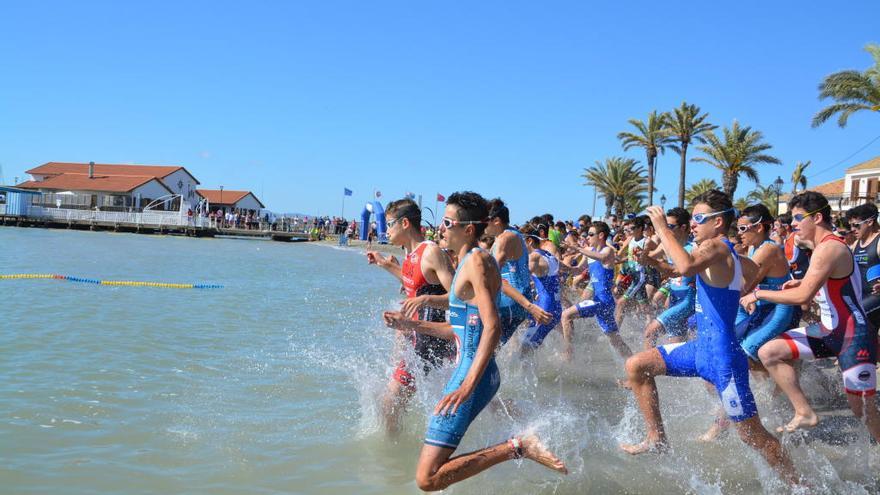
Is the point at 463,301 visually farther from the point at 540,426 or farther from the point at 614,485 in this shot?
the point at 614,485

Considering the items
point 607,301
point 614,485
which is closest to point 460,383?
point 614,485

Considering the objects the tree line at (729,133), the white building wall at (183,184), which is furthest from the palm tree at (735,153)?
the white building wall at (183,184)

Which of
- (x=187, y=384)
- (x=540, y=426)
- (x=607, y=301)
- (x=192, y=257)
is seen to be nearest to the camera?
(x=540, y=426)

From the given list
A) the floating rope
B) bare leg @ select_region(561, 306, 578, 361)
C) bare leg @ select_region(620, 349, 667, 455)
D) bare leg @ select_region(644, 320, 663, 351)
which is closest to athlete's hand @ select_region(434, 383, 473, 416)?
bare leg @ select_region(620, 349, 667, 455)

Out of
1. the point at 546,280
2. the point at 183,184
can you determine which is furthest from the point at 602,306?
the point at 183,184

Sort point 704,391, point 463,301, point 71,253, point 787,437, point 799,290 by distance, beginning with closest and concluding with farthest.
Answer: point 463,301 < point 799,290 < point 787,437 < point 704,391 < point 71,253

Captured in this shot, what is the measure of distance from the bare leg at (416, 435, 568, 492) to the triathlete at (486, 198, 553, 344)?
1.86 metres

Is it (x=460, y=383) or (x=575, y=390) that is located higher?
(x=460, y=383)

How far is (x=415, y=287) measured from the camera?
220 inches

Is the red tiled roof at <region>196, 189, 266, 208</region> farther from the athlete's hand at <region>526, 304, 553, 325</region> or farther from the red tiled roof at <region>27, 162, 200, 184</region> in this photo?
the athlete's hand at <region>526, 304, 553, 325</region>

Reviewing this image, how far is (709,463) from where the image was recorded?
541cm

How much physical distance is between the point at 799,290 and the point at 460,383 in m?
2.70

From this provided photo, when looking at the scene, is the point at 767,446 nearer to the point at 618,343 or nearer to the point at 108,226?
the point at 618,343

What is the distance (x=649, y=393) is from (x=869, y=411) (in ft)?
5.47
